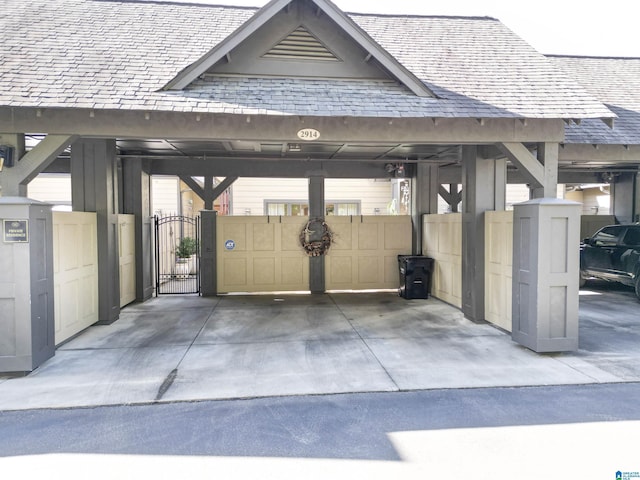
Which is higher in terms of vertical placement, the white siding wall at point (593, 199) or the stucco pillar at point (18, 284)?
the white siding wall at point (593, 199)

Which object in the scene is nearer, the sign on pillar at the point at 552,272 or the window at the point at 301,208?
the sign on pillar at the point at 552,272

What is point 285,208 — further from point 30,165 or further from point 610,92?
point 30,165

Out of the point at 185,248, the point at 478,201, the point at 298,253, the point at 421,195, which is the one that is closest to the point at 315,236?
the point at 298,253

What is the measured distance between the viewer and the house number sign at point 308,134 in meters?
6.07

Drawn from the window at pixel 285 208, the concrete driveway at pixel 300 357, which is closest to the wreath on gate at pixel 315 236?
the concrete driveway at pixel 300 357

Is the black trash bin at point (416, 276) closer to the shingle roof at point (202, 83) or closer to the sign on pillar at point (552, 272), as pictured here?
the sign on pillar at point (552, 272)

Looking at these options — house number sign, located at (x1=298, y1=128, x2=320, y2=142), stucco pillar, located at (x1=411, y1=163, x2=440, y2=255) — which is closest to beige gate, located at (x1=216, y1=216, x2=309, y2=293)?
stucco pillar, located at (x1=411, y1=163, x2=440, y2=255)

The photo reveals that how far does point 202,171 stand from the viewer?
1061cm

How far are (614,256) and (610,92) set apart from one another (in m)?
3.78

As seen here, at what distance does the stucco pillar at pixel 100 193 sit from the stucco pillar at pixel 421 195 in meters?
6.95

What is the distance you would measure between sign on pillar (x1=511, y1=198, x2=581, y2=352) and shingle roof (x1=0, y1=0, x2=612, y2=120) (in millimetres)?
1418

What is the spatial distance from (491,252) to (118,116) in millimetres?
6172

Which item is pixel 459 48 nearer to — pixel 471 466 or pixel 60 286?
pixel 471 466

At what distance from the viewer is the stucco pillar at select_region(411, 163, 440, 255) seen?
10867 mm
